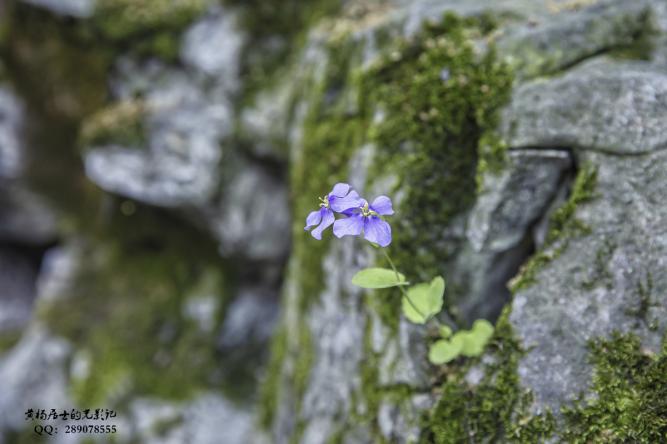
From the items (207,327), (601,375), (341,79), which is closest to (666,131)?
(601,375)

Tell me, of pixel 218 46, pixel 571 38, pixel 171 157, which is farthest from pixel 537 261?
pixel 218 46

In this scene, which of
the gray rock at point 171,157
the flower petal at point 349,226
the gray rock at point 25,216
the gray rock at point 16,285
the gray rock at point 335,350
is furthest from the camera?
the gray rock at point 16,285

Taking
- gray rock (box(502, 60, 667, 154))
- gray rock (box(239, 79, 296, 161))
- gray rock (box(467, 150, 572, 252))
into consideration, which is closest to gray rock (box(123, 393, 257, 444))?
gray rock (box(239, 79, 296, 161))

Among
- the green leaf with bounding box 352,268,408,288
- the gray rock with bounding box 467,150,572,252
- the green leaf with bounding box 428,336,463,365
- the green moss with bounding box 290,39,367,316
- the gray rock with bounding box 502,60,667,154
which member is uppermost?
the green moss with bounding box 290,39,367,316

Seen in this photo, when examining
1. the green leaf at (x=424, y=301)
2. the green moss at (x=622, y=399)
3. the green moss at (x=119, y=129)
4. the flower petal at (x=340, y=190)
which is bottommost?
the green moss at (x=622, y=399)

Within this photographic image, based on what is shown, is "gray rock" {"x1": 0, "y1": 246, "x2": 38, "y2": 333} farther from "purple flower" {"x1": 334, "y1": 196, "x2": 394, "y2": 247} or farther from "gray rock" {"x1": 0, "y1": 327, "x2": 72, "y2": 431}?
"purple flower" {"x1": 334, "y1": 196, "x2": 394, "y2": 247}

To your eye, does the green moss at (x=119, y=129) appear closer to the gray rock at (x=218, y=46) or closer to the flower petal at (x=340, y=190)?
the gray rock at (x=218, y=46)

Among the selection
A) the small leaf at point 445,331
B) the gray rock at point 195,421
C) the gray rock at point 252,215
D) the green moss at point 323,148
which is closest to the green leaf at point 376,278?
the small leaf at point 445,331
